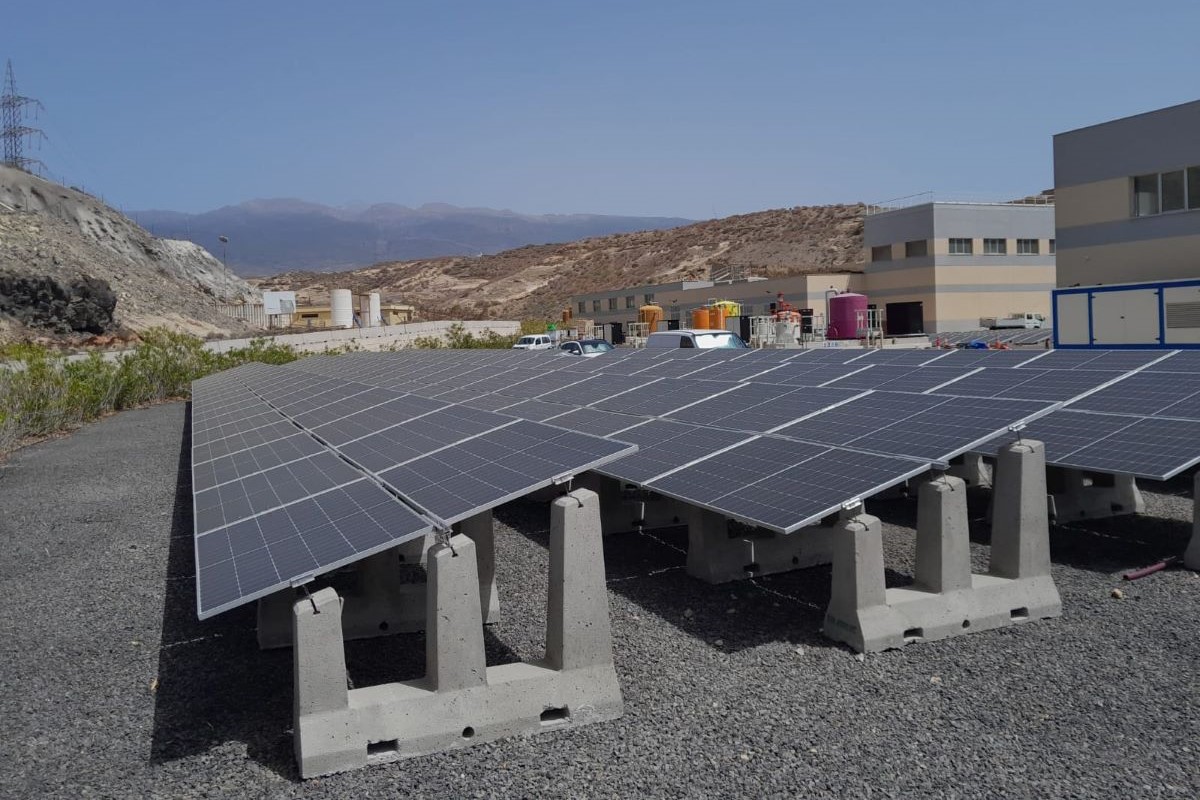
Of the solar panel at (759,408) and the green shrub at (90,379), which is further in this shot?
the green shrub at (90,379)

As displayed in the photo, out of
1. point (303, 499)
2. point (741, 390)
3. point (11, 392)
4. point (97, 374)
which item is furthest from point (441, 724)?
point (97, 374)

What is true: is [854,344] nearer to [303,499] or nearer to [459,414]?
[459,414]

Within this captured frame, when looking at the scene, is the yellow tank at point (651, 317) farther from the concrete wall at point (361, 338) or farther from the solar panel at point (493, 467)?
the solar panel at point (493, 467)

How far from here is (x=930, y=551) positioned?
26.0 feet

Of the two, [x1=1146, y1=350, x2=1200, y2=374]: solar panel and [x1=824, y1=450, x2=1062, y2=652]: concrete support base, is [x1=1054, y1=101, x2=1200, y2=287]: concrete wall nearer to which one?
[x1=1146, y1=350, x2=1200, y2=374]: solar panel

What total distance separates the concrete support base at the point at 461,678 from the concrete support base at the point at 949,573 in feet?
6.88

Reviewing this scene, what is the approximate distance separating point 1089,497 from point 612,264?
113297mm

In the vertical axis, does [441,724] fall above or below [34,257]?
below

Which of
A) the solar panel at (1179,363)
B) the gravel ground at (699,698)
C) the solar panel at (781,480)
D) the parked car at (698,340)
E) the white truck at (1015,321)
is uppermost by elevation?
the white truck at (1015,321)

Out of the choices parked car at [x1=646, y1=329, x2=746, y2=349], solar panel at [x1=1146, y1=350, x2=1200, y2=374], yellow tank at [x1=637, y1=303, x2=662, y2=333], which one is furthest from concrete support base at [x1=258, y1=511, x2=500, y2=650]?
yellow tank at [x1=637, y1=303, x2=662, y2=333]

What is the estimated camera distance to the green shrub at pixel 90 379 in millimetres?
25125

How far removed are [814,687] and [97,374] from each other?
1209 inches

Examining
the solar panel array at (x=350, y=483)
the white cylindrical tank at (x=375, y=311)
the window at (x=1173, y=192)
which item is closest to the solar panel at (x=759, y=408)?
the solar panel array at (x=350, y=483)

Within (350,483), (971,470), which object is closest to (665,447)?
(350,483)
